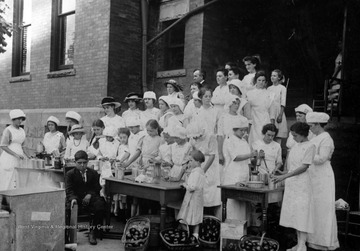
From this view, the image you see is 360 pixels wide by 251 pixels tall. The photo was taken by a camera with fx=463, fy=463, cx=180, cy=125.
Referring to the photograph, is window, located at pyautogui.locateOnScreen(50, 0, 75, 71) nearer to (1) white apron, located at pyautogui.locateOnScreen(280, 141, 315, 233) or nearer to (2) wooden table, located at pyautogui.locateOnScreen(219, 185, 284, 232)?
(2) wooden table, located at pyautogui.locateOnScreen(219, 185, 284, 232)

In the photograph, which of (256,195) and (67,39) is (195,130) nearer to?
(256,195)

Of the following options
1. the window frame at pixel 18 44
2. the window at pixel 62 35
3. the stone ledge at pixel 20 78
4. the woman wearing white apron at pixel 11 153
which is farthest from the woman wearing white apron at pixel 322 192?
the window frame at pixel 18 44

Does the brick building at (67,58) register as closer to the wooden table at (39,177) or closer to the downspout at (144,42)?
the downspout at (144,42)

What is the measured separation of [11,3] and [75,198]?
10556 millimetres

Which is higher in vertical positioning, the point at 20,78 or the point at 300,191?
the point at 20,78

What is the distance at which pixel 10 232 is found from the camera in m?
5.40

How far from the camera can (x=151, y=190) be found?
22.7 feet

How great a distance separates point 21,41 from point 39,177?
7631mm

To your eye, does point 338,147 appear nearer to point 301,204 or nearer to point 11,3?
point 301,204

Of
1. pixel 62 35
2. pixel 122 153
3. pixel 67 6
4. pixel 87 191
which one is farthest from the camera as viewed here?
pixel 62 35

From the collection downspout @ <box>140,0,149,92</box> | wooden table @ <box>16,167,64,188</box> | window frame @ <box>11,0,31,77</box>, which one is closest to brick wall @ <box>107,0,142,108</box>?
downspout @ <box>140,0,149,92</box>

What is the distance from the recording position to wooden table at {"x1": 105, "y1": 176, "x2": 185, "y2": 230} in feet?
22.1

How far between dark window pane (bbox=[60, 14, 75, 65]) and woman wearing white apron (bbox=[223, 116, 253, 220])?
7.33 metres

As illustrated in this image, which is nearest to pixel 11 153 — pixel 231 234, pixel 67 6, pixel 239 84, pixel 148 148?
pixel 148 148
